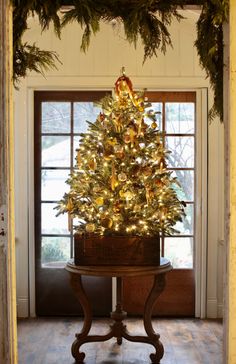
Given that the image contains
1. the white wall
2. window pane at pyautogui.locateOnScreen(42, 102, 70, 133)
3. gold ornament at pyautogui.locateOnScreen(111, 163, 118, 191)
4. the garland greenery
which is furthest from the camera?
window pane at pyautogui.locateOnScreen(42, 102, 70, 133)

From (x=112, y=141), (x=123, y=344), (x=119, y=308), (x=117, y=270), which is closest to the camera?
(x=117, y=270)

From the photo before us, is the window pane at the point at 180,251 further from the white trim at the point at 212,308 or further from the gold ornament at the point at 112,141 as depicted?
the gold ornament at the point at 112,141

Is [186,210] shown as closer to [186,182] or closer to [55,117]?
[186,182]

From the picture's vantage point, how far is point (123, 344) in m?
4.07

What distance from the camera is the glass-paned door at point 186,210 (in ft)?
15.8

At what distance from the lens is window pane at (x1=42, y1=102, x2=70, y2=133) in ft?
15.8

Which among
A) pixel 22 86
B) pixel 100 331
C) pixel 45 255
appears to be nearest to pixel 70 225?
pixel 45 255

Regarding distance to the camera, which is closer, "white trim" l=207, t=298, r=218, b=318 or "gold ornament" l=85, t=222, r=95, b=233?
"gold ornament" l=85, t=222, r=95, b=233

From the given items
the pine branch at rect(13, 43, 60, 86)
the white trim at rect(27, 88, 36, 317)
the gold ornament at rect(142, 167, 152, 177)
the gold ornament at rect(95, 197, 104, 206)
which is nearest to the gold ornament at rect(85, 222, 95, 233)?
the gold ornament at rect(95, 197, 104, 206)

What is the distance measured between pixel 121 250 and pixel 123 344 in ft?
3.20

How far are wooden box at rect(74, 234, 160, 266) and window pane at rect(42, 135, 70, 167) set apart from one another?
145 cm

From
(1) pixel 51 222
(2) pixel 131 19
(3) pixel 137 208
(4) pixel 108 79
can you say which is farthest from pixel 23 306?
(2) pixel 131 19

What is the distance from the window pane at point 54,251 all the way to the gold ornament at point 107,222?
1320mm

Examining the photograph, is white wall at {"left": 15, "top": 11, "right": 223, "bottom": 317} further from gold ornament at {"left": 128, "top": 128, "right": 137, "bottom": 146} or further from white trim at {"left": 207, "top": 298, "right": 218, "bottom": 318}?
gold ornament at {"left": 128, "top": 128, "right": 137, "bottom": 146}
